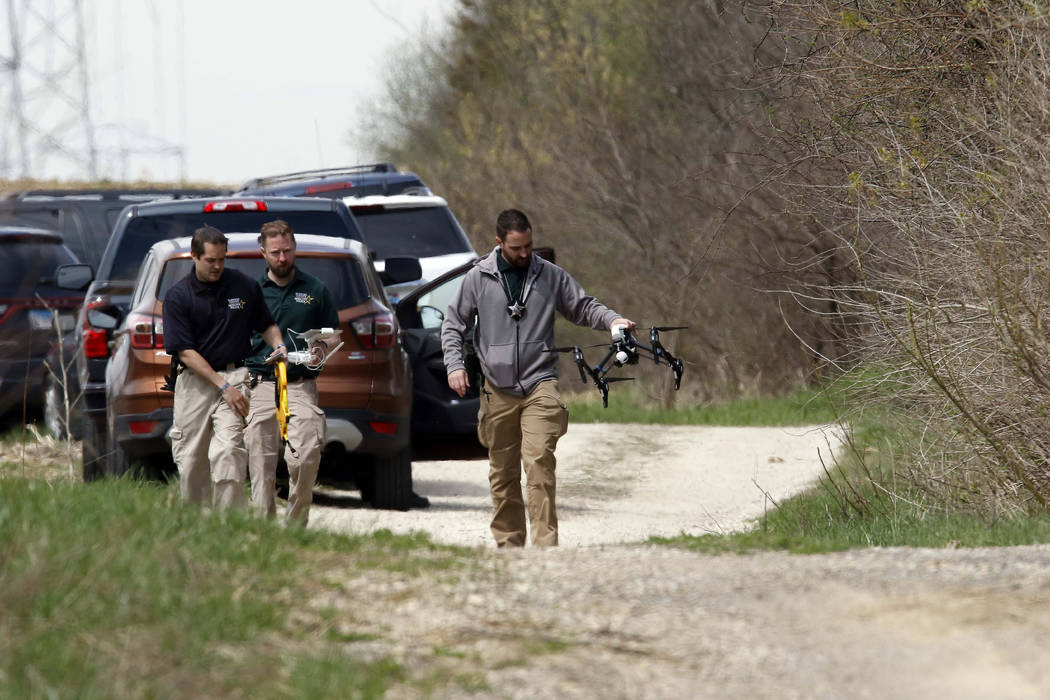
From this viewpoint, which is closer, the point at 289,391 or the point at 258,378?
the point at 258,378

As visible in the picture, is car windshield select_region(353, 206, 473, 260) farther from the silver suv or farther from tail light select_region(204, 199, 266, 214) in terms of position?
tail light select_region(204, 199, 266, 214)

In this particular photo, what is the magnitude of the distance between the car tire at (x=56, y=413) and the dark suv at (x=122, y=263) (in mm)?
1960

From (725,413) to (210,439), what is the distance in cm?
1211

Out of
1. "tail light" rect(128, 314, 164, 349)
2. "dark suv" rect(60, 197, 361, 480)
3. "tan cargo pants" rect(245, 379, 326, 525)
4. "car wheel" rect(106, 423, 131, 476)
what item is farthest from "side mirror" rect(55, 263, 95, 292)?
"tan cargo pants" rect(245, 379, 326, 525)

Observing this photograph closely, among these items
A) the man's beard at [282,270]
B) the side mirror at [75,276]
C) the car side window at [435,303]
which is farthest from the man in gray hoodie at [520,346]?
→ the side mirror at [75,276]

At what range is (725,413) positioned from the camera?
19.6m

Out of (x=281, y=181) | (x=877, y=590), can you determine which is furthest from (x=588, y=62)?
(x=877, y=590)

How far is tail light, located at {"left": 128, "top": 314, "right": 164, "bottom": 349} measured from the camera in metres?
9.48

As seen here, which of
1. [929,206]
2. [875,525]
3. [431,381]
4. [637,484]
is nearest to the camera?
[875,525]

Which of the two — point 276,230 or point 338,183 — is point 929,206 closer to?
point 276,230

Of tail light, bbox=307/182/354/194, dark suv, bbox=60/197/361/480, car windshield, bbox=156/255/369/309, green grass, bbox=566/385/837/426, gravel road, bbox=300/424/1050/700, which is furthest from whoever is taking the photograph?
green grass, bbox=566/385/837/426

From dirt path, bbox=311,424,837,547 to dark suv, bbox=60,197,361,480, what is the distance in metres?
1.67

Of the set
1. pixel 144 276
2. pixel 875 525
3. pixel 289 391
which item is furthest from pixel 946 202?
pixel 144 276

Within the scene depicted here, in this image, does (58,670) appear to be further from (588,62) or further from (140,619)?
(588,62)
